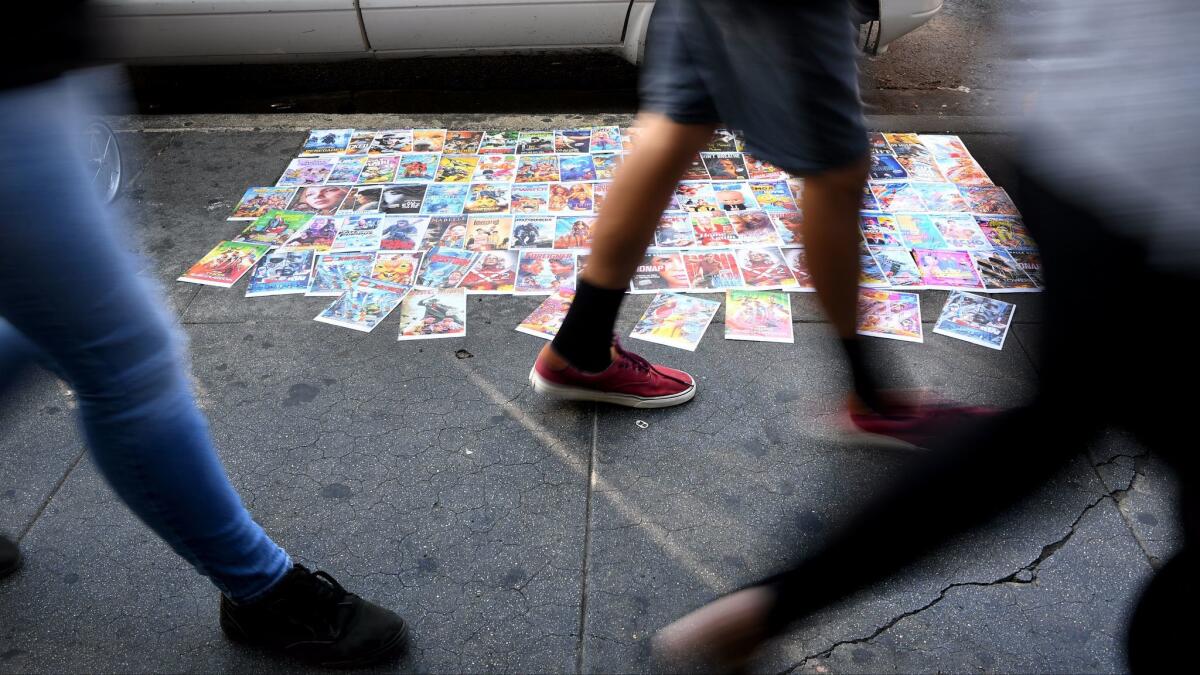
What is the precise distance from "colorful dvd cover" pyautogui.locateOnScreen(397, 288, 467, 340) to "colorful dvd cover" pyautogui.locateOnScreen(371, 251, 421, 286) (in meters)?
0.08

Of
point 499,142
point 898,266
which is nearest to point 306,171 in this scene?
point 499,142

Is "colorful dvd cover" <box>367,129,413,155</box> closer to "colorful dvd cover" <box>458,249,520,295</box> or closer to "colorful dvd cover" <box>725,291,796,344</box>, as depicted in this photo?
"colorful dvd cover" <box>458,249,520,295</box>

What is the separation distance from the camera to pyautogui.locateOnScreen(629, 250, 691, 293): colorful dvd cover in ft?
8.13

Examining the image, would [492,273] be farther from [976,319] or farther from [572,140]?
[976,319]

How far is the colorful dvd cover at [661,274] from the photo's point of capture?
8.13 ft

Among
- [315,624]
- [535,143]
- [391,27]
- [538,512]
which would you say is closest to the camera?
[315,624]

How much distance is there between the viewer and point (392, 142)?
3.32 m

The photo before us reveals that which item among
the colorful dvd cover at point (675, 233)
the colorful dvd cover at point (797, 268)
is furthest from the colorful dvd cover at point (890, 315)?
the colorful dvd cover at point (675, 233)

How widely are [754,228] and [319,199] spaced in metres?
1.43

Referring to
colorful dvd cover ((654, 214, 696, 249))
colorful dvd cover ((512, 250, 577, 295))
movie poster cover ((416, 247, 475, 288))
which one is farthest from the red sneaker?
colorful dvd cover ((654, 214, 696, 249))

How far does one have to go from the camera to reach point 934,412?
71.2 inches

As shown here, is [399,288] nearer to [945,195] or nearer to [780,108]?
[780,108]

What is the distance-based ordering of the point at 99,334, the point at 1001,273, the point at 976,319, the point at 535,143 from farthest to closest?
the point at 535,143 < the point at 1001,273 < the point at 976,319 < the point at 99,334

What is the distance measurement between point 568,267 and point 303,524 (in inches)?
43.8
